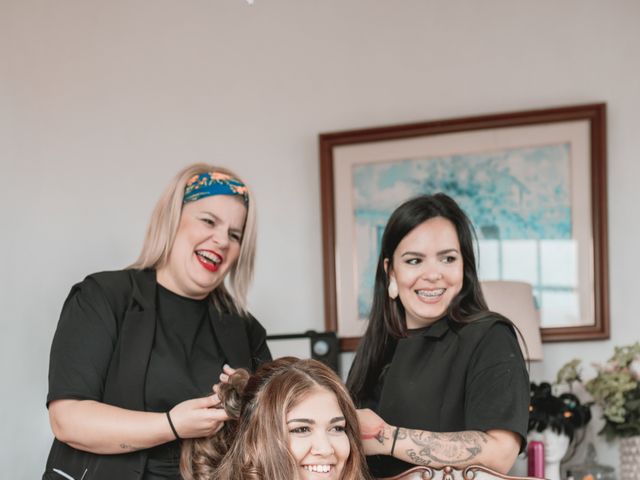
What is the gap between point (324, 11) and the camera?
133 inches

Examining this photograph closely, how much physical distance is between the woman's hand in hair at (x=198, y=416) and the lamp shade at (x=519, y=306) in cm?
130

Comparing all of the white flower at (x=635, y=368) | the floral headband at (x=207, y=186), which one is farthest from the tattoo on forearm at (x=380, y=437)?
the white flower at (x=635, y=368)

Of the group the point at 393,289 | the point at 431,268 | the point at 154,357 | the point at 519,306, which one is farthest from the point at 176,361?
the point at 519,306

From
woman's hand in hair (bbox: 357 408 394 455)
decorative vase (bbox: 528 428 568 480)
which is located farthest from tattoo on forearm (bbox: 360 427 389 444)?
decorative vase (bbox: 528 428 568 480)

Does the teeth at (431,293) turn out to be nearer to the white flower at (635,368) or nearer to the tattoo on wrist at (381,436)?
the tattoo on wrist at (381,436)

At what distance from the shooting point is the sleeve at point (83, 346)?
182 centimetres

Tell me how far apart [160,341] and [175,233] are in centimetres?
26

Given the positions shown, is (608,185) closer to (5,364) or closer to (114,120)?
(114,120)

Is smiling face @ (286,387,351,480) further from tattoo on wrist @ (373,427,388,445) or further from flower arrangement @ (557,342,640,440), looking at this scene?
flower arrangement @ (557,342,640,440)

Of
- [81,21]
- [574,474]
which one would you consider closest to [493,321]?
[574,474]

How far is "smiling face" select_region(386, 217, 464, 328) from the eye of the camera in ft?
5.97

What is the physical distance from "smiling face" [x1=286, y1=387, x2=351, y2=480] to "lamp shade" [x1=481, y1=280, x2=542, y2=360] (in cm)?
121

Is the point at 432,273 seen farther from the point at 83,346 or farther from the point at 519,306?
the point at 519,306

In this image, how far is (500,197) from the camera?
3.10 m
